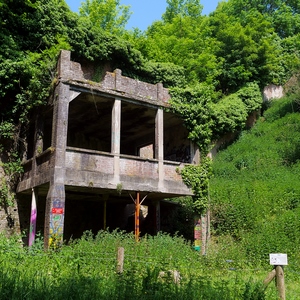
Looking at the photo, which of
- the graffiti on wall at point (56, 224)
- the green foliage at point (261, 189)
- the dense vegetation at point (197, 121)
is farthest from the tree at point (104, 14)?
the graffiti on wall at point (56, 224)

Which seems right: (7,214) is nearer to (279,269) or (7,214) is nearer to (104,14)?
(279,269)

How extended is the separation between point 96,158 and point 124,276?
6.68 metres

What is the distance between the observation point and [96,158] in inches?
533

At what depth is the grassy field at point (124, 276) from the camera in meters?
6.40

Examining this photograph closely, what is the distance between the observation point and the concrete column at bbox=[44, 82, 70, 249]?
40.1ft

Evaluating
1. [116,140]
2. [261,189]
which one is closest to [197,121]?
[116,140]

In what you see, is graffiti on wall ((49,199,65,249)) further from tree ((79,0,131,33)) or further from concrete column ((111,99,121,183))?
tree ((79,0,131,33))

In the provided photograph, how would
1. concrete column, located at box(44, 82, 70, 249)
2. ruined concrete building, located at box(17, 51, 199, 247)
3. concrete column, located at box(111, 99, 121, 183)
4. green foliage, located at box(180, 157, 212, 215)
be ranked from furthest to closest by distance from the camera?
green foliage, located at box(180, 157, 212, 215) < concrete column, located at box(111, 99, 121, 183) < ruined concrete building, located at box(17, 51, 199, 247) < concrete column, located at box(44, 82, 70, 249)

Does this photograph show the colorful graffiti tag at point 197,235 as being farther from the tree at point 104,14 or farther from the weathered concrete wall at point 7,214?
the tree at point 104,14

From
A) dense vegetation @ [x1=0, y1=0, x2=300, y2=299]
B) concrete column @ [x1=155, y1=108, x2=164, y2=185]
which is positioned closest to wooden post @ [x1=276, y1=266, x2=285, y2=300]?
dense vegetation @ [x1=0, y1=0, x2=300, y2=299]

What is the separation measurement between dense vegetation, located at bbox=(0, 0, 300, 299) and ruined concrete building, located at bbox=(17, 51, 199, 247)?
81cm

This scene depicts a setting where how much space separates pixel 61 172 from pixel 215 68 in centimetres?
2058

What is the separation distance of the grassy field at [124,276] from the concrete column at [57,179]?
0.51 metres

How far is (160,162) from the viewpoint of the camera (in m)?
15.0
